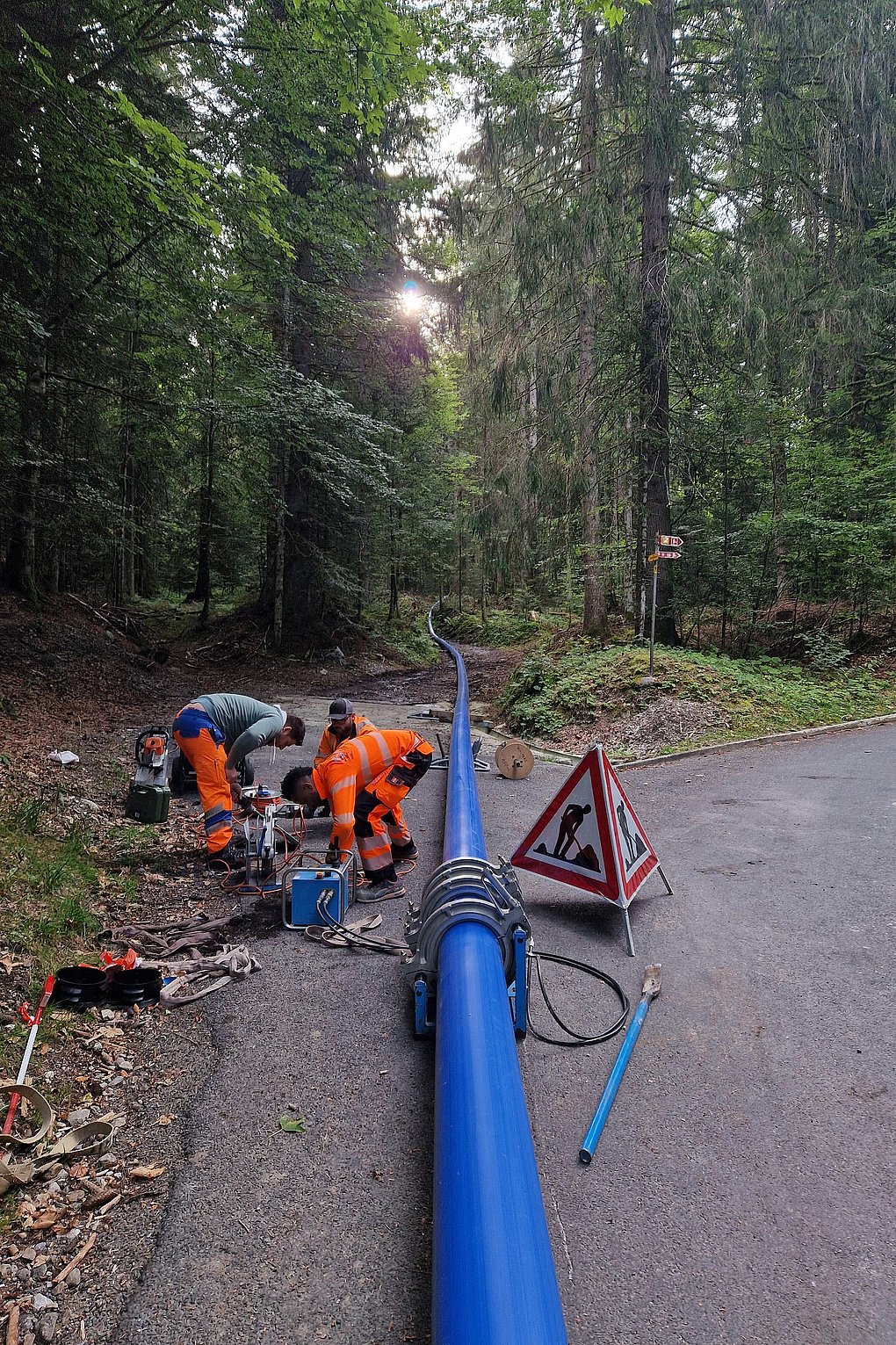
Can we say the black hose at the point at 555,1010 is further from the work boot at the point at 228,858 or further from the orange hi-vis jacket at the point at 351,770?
the work boot at the point at 228,858

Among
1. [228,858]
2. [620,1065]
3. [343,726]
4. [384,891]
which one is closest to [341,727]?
[343,726]

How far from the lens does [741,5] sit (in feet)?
31.8

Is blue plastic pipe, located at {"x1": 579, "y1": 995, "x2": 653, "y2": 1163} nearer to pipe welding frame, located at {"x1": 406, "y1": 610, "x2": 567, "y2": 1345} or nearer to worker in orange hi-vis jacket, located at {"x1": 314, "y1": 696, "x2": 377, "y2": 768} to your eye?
pipe welding frame, located at {"x1": 406, "y1": 610, "x2": 567, "y2": 1345}

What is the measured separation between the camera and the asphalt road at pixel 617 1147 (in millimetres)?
1792

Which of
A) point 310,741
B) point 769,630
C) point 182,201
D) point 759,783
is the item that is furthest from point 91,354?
point 769,630

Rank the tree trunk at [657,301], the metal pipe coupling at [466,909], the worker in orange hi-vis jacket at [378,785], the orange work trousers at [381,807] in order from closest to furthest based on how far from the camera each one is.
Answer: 1. the metal pipe coupling at [466,909]
2. the worker in orange hi-vis jacket at [378,785]
3. the orange work trousers at [381,807]
4. the tree trunk at [657,301]

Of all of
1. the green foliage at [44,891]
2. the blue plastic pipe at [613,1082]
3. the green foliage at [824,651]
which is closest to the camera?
the blue plastic pipe at [613,1082]

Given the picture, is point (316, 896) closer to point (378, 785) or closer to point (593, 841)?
point (378, 785)

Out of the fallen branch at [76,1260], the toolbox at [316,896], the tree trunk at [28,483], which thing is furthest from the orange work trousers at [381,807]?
the tree trunk at [28,483]

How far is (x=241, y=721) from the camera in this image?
5.49 meters

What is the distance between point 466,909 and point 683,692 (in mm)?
7751

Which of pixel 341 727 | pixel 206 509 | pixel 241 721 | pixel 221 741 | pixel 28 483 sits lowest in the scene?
pixel 221 741

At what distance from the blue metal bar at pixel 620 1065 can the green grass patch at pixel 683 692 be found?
564cm

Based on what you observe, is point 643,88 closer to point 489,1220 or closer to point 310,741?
point 310,741
